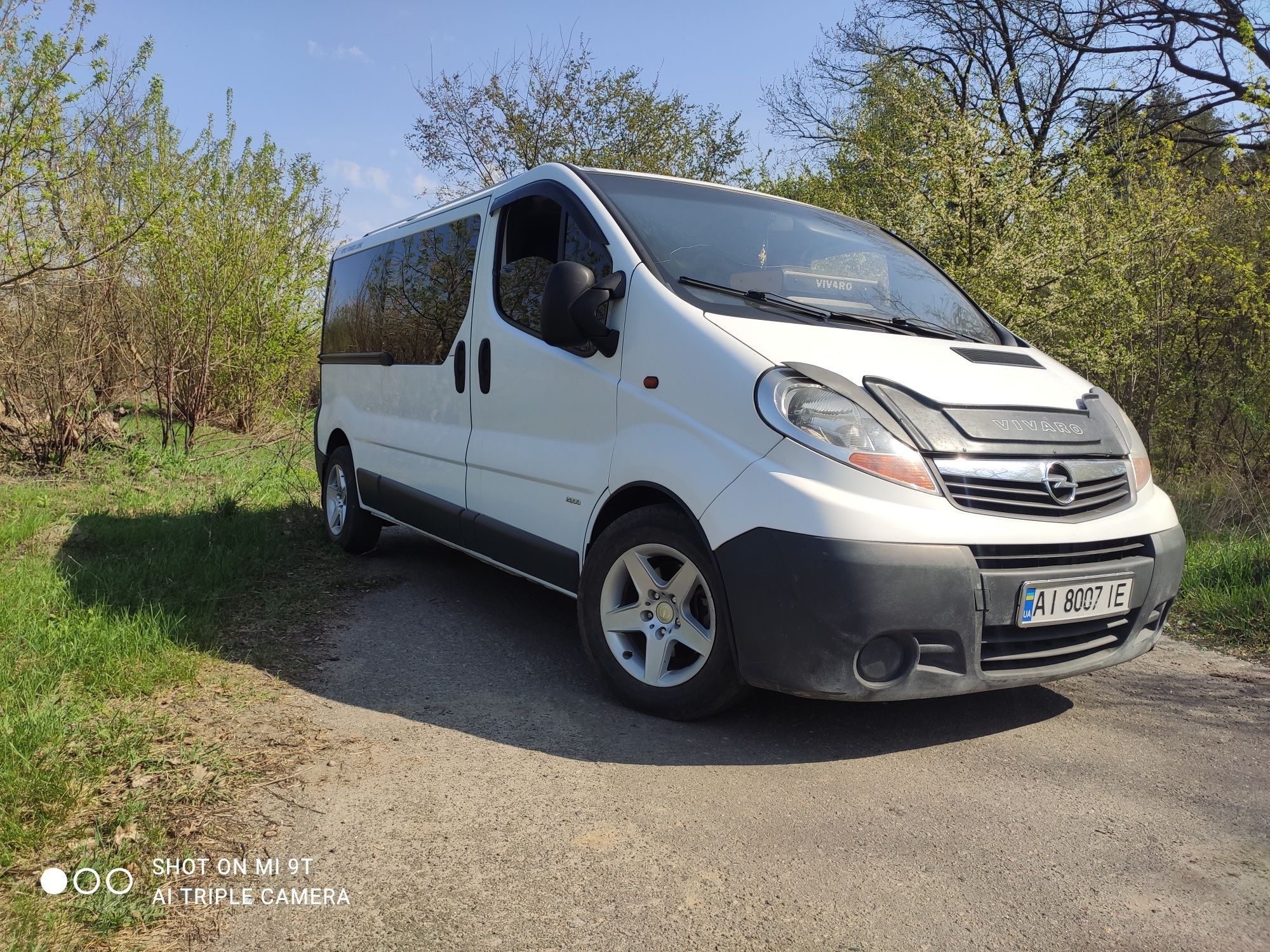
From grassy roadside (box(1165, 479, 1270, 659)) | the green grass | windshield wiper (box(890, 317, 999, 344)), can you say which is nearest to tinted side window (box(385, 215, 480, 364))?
windshield wiper (box(890, 317, 999, 344))

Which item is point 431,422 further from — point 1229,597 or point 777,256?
point 1229,597

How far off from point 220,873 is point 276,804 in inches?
15.3

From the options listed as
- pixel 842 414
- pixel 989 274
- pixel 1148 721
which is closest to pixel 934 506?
pixel 842 414

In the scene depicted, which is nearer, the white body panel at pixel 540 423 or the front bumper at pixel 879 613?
the front bumper at pixel 879 613

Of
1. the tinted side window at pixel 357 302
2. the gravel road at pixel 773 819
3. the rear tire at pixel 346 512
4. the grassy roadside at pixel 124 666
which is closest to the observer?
the gravel road at pixel 773 819

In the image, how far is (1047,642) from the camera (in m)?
3.16

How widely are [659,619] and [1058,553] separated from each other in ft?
4.43

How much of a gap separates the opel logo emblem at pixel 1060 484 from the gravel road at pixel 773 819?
0.88 metres

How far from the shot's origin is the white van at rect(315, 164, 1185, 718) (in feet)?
9.66

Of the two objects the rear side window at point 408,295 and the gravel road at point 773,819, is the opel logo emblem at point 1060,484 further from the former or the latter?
the rear side window at point 408,295

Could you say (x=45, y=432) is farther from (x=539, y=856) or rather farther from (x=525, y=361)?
(x=539, y=856)

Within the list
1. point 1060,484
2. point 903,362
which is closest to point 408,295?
point 903,362

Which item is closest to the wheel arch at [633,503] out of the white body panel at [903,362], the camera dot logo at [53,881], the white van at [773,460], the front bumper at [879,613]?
the white van at [773,460]

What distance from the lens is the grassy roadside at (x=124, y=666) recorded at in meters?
2.41
